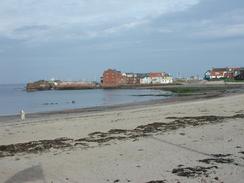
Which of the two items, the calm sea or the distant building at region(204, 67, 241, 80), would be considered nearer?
the calm sea

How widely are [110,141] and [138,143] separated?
116 cm

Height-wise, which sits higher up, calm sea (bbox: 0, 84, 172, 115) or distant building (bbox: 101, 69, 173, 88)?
distant building (bbox: 101, 69, 173, 88)

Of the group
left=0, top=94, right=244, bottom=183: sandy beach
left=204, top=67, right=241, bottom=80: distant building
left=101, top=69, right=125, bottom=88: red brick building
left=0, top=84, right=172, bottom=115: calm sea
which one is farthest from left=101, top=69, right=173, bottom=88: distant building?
left=0, top=94, right=244, bottom=183: sandy beach

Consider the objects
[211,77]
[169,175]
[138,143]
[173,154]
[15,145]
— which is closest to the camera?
[169,175]

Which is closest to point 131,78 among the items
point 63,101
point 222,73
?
point 222,73

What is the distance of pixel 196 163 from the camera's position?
10547 mm

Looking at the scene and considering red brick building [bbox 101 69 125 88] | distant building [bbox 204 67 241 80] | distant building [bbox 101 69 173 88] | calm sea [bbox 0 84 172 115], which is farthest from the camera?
distant building [bbox 204 67 241 80]

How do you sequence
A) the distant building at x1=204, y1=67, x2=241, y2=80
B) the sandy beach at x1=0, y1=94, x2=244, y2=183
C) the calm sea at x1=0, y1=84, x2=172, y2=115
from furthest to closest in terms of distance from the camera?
the distant building at x1=204, y1=67, x2=241, y2=80, the calm sea at x1=0, y1=84, x2=172, y2=115, the sandy beach at x1=0, y1=94, x2=244, y2=183

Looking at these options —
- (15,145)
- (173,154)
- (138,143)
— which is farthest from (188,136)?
(15,145)

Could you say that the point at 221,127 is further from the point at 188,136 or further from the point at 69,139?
the point at 69,139

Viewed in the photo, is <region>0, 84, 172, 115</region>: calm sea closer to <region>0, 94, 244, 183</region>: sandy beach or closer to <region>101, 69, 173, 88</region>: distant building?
<region>0, 94, 244, 183</region>: sandy beach

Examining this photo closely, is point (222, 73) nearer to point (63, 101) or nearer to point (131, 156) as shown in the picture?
point (63, 101)

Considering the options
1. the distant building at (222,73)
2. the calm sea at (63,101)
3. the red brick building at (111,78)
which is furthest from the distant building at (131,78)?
the calm sea at (63,101)

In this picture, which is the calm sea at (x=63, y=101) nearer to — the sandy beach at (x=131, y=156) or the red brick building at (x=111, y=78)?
the sandy beach at (x=131, y=156)
